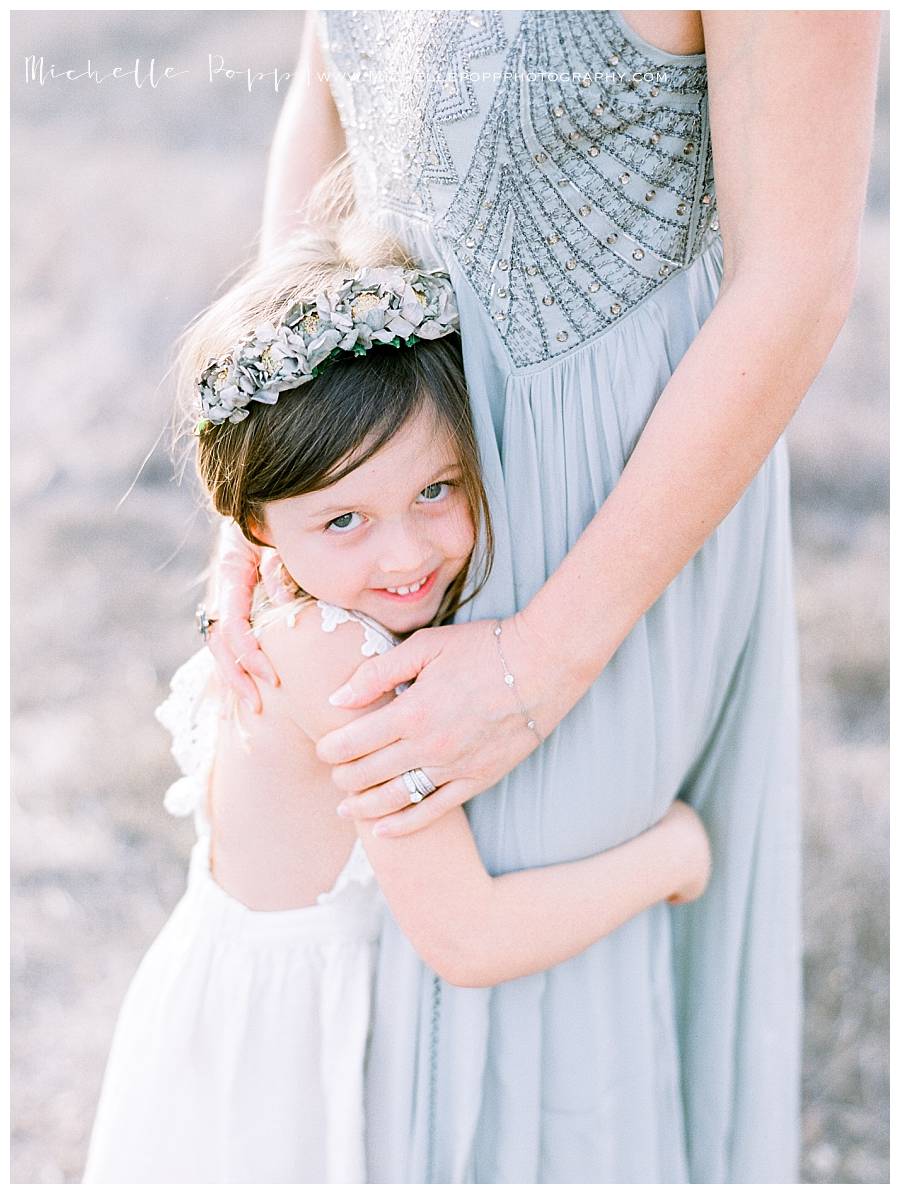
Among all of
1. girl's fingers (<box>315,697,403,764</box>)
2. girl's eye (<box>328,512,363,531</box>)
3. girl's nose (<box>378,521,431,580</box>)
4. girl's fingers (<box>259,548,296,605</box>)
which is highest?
girl's eye (<box>328,512,363,531</box>)

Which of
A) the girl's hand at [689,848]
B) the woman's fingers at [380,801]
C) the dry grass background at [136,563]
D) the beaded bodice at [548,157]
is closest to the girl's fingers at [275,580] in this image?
the woman's fingers at [380,801]

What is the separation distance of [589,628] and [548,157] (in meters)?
0.49

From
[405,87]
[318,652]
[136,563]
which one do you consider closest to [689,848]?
[318,652]

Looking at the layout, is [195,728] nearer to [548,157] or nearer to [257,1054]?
[257,1054]

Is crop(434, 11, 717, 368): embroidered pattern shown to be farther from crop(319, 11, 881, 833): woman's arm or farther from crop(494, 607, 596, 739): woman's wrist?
crop(494, 607, 596, 739): woman's wrist

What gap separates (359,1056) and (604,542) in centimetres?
74

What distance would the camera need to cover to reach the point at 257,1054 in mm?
1400

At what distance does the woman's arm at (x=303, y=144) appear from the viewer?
1.56 metres

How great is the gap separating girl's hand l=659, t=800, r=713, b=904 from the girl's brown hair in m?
0.41

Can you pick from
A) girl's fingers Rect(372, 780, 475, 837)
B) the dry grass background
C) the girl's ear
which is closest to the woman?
girl's fingers Rect(372, 780, 475, 837)

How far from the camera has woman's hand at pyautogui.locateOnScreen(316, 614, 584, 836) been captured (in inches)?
45.6

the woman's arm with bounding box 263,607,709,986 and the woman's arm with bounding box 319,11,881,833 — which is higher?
the woman's arm with bounding box 319,11,881,833

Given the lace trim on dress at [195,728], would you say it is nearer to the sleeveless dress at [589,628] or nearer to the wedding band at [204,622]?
the wedding band at [204,622]

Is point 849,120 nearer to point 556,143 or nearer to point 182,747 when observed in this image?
point 556,143
